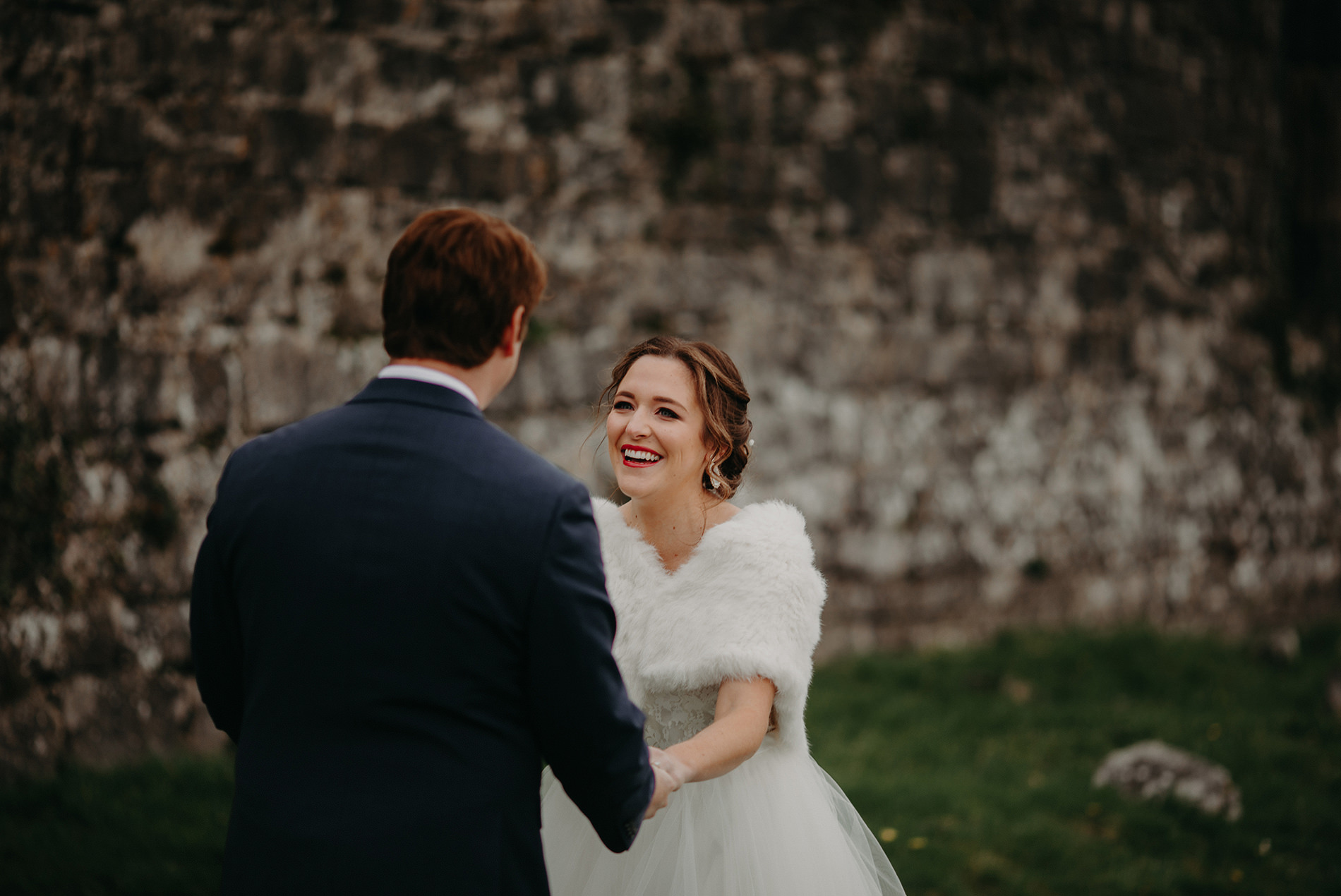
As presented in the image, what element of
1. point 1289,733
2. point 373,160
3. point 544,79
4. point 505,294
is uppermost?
point 544,79

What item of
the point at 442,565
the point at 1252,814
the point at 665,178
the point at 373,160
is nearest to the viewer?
the point at 442,565

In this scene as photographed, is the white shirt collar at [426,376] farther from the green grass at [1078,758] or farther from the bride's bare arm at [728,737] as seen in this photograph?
the green grass at [1078,758]

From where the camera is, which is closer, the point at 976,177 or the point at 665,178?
the point at 665,178

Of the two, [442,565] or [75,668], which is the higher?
[442,565]

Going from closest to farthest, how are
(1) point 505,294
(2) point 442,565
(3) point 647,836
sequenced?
(2) point 442,565
(1) point 505,294
(3) point 647,836

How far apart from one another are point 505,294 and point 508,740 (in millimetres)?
752

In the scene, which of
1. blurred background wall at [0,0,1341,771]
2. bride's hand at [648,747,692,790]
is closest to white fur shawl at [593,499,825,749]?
bride's hand at [648,747,692,790]

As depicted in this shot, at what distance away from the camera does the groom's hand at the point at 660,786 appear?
5.76 ft

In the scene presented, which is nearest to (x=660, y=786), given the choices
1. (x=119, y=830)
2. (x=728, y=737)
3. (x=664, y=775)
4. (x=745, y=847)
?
(x=664, y=775)

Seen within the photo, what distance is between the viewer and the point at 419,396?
1578mm

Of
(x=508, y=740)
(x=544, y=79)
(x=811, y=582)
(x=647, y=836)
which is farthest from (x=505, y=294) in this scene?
(x=544, y=79)

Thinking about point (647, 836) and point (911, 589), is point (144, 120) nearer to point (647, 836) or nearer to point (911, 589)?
point (647, 836)

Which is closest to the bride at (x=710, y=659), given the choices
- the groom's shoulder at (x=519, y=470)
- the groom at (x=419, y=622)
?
the groom at (x=419, y=622)

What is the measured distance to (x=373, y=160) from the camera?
441 centimetres
